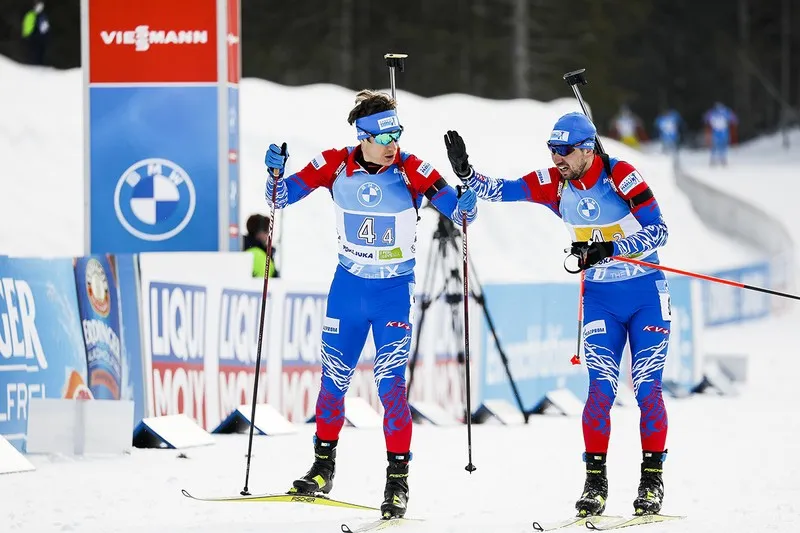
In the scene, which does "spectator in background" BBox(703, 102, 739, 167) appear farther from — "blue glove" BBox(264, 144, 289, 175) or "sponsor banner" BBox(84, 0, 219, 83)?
"blue glove" BBox(264, 144, 289, 175)

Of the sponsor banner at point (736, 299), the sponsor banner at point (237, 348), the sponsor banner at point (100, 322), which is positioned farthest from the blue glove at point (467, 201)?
the sponsor banner at point (736, 299)

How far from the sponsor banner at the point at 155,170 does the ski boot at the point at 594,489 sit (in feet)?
16.9

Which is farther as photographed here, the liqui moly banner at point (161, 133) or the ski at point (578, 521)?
the liqui moly banner at point (161, 133)

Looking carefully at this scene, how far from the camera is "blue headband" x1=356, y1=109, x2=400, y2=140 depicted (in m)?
8.32

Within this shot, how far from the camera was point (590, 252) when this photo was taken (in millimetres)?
7980

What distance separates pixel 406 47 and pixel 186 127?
43.6m

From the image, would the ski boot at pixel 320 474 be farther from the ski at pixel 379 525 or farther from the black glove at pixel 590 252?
the black glove at pixel 590 252

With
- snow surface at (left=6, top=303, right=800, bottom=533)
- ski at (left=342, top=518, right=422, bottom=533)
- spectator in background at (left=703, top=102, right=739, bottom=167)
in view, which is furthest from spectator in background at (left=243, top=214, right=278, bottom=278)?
spectator in background at (left=703, top=102, right=739, bottom=167)

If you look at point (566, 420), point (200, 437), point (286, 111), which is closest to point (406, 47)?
point (286, 111)

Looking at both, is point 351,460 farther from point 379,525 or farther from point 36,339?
point 379,525

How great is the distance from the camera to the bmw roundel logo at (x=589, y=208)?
8.27 metres

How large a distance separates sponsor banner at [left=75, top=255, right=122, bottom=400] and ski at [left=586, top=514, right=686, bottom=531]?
14.1 ft

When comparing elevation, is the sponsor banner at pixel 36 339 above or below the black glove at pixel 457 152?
below

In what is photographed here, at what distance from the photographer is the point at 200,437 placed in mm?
11062
